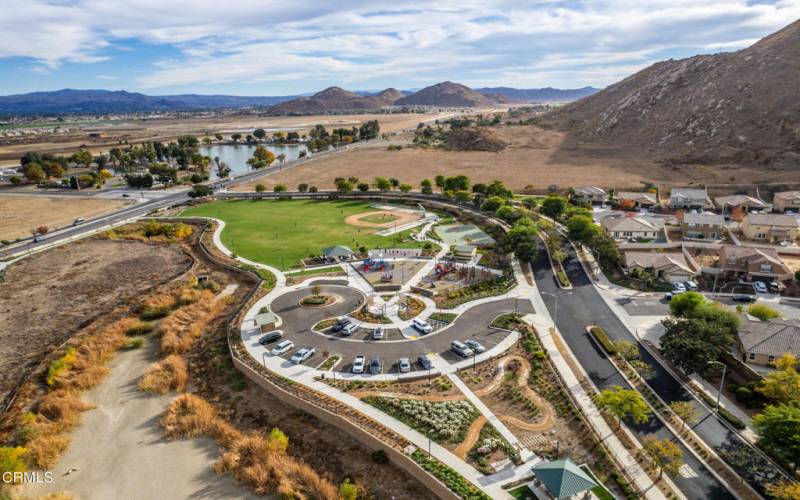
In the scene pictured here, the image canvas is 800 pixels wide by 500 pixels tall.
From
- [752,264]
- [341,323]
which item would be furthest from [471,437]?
[752,264]

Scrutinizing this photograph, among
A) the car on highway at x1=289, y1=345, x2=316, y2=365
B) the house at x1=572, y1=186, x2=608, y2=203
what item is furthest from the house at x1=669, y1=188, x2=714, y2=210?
the car on highway at x1=289, y1=345, x2=316, y2=365

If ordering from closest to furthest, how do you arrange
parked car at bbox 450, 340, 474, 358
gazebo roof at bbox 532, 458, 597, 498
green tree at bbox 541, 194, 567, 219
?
gazebo roof at bbox 532, 458, 597, 498, parked car at bbox 450, 340, 474, 358, green tree at bbox 541, 194, 567, 219

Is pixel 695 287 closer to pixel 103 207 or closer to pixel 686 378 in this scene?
pixel 686 378

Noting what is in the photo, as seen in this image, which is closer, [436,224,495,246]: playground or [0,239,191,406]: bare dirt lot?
[0,239,191,406]: bare dirt lot

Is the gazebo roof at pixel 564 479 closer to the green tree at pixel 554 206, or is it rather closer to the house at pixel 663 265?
the house at pixel 663 265

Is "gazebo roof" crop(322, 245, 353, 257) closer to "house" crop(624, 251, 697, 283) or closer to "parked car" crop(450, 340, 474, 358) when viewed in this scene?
"parked car" crop(450, 340, 474, 358)

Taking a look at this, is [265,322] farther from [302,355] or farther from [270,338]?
[302,355]
